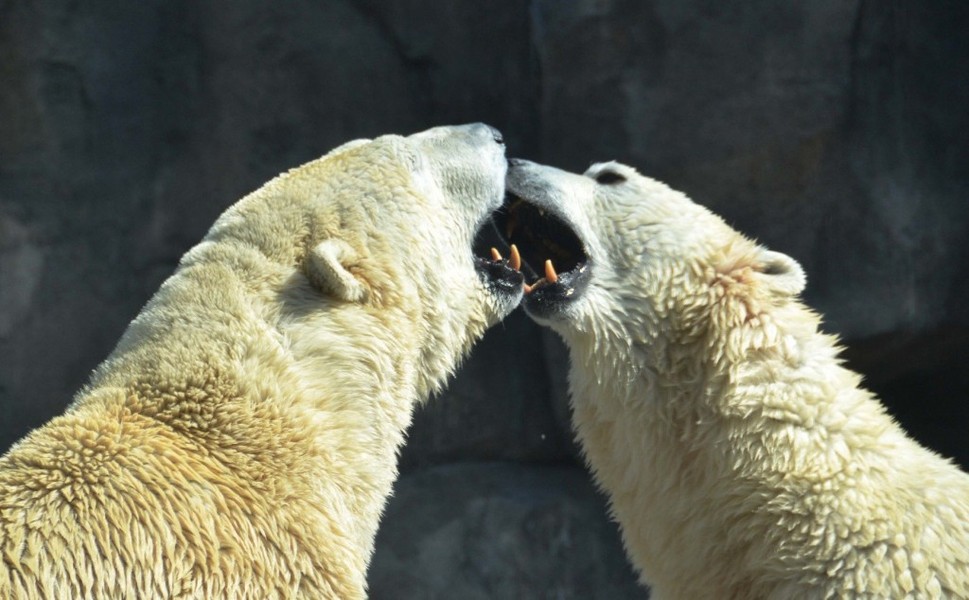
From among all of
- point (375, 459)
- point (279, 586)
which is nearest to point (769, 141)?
point (375, 459)

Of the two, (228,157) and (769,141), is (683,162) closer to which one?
(769,141)

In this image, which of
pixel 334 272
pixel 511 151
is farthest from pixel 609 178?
pixel 511 151

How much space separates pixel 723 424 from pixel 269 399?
115cm

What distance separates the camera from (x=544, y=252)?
354 centimetres

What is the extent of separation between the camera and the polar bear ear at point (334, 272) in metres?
2.49

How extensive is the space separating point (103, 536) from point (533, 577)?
4.13m

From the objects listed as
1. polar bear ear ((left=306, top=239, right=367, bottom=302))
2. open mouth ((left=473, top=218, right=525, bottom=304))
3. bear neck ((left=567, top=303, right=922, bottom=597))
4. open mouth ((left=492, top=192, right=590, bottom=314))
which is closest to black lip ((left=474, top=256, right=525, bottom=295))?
open mouth ((left=473, top=218, right=525, bottom=304))

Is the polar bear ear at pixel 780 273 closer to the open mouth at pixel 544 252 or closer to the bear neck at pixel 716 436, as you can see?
the bear neck at pixel 716 436

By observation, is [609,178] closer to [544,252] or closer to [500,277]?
[544,252]

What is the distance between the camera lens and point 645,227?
10.7ft

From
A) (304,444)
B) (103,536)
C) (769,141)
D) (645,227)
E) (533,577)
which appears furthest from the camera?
(533,577)

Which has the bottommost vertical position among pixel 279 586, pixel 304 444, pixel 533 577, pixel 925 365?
pixel 533 577

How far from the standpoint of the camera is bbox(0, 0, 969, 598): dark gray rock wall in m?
5.48

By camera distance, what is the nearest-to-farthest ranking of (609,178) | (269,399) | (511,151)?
(269,399), (609,178), (511,151)
